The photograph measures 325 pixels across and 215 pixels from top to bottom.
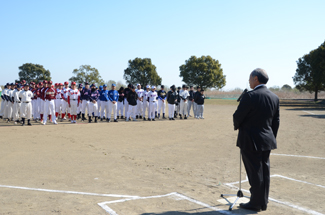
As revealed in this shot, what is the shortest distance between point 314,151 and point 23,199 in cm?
901

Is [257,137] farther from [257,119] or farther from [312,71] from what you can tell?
[312,71]

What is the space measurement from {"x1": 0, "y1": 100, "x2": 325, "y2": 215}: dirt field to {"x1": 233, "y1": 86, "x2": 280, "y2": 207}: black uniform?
45cm

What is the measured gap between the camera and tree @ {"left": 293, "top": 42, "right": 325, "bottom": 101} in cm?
4584

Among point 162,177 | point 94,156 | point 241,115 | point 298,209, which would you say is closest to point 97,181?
point 162,177

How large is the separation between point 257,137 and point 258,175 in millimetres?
620

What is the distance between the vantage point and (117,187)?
565cm

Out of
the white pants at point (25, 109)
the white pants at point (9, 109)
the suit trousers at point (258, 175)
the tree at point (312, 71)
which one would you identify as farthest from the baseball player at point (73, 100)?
the tree at point (312, 71)

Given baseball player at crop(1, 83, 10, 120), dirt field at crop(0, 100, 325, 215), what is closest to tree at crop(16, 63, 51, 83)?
baseball player at crop(1, 83, 10, 120)

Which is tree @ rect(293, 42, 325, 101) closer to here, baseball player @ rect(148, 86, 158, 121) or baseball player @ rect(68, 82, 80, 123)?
baseball player @ rect(148, 86, 158, 121)

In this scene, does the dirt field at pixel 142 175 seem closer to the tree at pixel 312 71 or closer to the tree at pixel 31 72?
the tree at pixel 312 71

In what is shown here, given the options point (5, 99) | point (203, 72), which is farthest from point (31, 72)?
point (5, 99)

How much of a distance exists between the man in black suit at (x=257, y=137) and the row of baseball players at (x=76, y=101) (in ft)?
45.5

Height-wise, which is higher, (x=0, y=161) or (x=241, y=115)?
(x=241, y=115)

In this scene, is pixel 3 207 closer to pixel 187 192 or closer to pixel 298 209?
pixel 187 192
